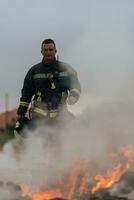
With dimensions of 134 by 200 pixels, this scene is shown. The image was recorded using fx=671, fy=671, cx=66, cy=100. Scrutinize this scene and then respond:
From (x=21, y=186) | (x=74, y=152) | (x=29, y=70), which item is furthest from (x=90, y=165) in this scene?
(x=29, y=70)

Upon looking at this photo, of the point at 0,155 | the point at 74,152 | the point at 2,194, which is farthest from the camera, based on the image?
the point at 0,155

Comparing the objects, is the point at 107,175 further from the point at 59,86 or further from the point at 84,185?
the point at 59,86

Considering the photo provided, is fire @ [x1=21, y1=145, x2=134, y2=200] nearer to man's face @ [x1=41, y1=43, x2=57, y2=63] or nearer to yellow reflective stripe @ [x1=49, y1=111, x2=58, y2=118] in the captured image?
yellow reflective stripe @ [x1=49, y1=111, x2=58, y2=118]

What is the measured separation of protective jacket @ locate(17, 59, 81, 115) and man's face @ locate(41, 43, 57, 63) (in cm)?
11

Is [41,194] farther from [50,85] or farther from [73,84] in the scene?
[73,84]

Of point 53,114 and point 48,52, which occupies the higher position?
point 48,52

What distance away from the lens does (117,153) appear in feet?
36.8

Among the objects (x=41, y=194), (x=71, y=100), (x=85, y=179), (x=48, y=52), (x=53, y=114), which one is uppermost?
(x=48, y=52)

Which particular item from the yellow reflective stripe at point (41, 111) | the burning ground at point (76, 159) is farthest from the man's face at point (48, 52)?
the burning ground at point (76, 159)

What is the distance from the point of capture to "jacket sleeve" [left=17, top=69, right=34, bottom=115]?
37.7 ft

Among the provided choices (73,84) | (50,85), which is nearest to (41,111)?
(50,85)

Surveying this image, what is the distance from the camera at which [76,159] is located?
37.0 ft

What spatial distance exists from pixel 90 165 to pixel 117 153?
49cm

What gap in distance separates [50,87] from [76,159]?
1.29 metres
